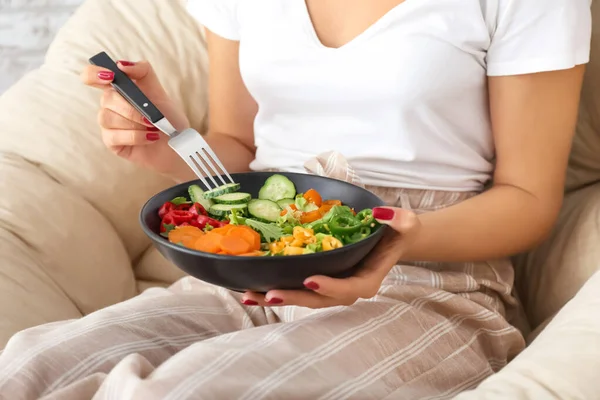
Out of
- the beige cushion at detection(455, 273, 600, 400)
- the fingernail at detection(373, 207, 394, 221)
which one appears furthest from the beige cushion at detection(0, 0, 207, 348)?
the beige cushion at detection(455, 273, 600, 400)

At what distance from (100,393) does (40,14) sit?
145cm

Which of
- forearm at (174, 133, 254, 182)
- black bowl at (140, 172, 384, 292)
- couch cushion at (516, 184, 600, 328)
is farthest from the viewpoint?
forearm at (174, 133, 254, 182)

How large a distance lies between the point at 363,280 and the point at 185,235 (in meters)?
0.21

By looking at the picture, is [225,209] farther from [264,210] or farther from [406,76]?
[406,76]

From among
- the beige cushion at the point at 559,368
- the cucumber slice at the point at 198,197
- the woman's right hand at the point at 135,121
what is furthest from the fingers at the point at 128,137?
the beige cushion at the point at 559,368

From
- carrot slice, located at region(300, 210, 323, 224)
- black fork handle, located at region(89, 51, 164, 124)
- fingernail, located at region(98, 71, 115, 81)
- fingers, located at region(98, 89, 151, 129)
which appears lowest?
carrot slice, located at region(300, 210, 323, 224)

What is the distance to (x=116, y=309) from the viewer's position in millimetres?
1030

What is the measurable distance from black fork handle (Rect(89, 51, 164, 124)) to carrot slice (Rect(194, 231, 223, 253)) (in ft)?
0.83

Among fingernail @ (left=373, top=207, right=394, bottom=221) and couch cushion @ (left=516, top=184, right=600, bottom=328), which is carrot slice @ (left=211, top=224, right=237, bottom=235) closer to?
fingernail @ (left=373, top=207, right=394, bottom=221)

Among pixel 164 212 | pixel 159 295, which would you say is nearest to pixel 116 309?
pixel 159 295

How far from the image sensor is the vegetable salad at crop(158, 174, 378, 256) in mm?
812

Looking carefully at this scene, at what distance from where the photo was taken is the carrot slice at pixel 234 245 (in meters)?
0.80

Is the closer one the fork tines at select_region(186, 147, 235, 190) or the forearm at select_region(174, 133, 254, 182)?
the fork tines at select_region(186, 147, 235, 190)

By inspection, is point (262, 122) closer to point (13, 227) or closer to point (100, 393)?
point (13, 227)
